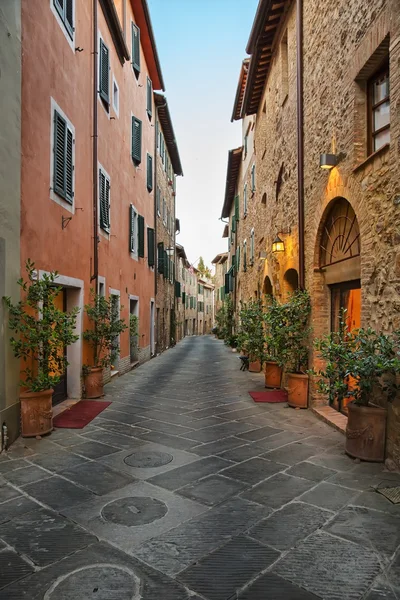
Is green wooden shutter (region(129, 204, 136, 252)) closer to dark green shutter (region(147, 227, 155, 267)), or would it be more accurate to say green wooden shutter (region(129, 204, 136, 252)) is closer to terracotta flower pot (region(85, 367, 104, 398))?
dark green shutter (region(147, 227, 155, 267))

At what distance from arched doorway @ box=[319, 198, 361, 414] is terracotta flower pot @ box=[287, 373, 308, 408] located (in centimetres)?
76

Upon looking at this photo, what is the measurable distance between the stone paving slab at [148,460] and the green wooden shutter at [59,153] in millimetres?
4228

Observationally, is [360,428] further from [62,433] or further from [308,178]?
[308,178]

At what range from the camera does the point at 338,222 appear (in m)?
6.43

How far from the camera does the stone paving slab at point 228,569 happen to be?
238 cm

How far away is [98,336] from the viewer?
8.50m

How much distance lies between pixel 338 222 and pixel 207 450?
400 cm

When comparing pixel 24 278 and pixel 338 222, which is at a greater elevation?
pixel 338 222

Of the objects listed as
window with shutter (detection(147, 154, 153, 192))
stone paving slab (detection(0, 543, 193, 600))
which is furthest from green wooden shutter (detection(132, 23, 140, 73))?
stone paving slab (detection(0, 543, 193, 600))

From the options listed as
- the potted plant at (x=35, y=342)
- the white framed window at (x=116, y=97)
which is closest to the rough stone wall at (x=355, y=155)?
the potted plant at (x=35, y=342)

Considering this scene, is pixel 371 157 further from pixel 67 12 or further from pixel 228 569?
pixel 67 12

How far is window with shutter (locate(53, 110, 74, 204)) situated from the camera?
6582 millimetres

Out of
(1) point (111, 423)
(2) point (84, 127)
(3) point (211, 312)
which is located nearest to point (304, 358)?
(1) point (111, 423)

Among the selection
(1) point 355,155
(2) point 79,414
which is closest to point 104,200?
(2) point 79,414
